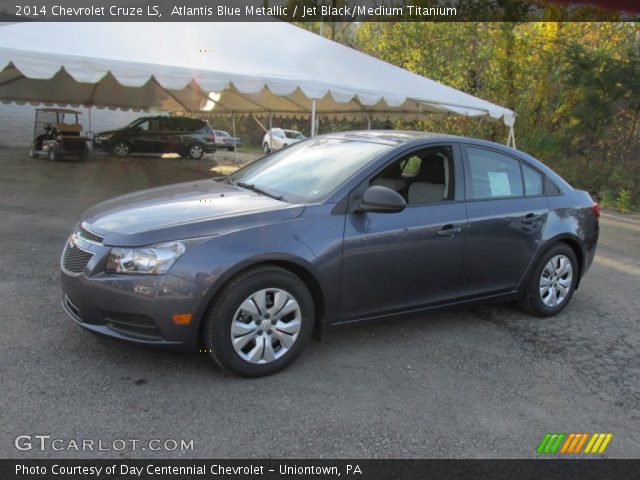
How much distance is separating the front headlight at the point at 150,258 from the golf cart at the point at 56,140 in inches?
603

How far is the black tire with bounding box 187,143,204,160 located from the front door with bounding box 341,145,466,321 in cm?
1796

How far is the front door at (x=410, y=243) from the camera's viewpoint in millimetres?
3828

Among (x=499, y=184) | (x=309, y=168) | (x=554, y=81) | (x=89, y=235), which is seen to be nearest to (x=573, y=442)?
(x=499, y=184)

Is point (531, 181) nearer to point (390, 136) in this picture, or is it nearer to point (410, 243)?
point (390, 136)

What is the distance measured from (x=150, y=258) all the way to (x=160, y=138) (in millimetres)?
18593

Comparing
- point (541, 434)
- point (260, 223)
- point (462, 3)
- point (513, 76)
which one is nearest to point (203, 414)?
point (260, 223)

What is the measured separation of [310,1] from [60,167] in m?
20.4

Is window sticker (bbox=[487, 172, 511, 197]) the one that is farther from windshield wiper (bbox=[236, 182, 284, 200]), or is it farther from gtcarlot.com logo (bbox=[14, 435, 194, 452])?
gtcarlot.com logo (bbox=[14, 435, 194, 452])

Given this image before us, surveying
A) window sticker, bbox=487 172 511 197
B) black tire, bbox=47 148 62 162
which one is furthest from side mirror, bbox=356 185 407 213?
black tire, bbox=47 148 62 162

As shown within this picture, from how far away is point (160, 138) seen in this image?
2073 cm

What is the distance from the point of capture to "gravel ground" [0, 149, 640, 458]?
294 centimetres

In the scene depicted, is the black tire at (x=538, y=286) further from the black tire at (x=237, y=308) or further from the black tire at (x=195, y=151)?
the black tire at (x=195, y=151)

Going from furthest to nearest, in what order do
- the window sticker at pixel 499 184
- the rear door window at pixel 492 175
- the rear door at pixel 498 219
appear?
the window sticker at pixel 499 184 < the rear door window at pixel 492 175 < the rear door at pixel 498 219

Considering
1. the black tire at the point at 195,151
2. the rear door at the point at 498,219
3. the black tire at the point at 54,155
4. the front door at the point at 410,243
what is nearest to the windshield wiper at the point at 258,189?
the front door at the point at 410,243
